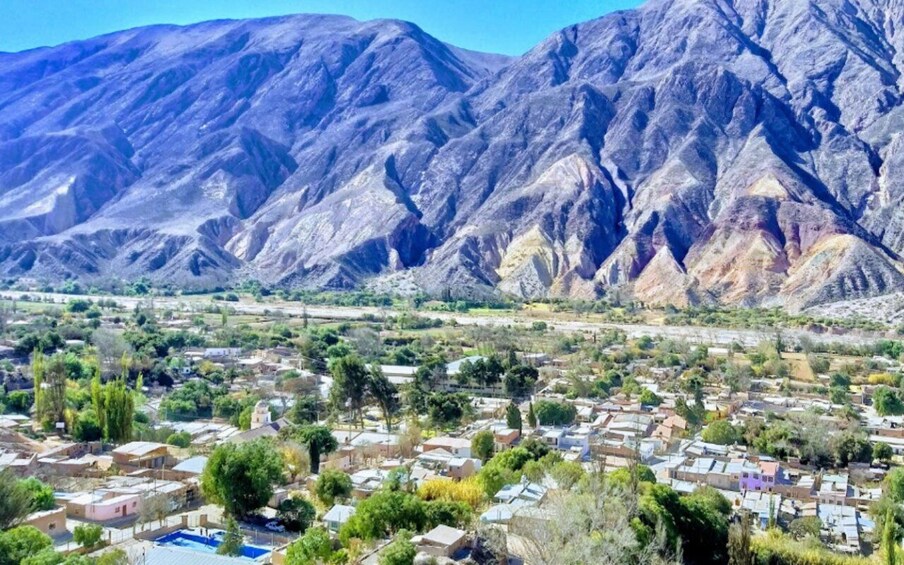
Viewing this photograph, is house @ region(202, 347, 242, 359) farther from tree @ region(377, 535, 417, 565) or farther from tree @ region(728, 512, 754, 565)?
tree @ region(728, 512, 754, 565)

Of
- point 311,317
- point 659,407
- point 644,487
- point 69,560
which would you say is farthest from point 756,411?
point 311,317

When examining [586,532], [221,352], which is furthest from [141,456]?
[221,352]

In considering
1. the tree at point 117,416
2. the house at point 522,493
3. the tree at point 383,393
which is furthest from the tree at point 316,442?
the house at point 522,493

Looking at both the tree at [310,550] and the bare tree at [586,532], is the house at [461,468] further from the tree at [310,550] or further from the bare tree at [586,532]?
the tree at [310,550]

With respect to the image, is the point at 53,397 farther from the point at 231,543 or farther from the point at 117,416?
the point at 231,543

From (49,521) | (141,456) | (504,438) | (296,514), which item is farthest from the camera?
(504,438)

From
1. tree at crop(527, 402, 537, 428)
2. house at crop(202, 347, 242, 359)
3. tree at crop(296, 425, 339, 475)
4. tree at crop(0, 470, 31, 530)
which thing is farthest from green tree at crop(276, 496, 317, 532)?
house at crop(202, 347, 242, 359)
